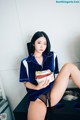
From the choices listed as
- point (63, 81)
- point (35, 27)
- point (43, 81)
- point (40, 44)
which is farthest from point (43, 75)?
point (35, 27)

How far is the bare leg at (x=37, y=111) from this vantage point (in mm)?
1341

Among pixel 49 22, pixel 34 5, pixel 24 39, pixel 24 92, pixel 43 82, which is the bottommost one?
pixel 24 92

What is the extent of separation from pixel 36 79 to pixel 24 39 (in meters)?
0.54

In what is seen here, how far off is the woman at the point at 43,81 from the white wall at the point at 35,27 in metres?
0.25

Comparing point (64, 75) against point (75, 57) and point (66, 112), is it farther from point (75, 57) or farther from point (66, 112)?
point (75, 57)

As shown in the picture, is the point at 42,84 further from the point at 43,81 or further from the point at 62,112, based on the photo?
the point at 62,112

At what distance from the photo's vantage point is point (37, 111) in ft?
4.42

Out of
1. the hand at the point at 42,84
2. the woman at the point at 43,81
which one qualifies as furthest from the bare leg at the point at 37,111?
the hand at the point at 42,84

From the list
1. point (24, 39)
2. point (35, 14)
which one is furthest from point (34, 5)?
point (24, 39)

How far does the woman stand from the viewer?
4.58ft

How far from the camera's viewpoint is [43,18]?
5.76 ft

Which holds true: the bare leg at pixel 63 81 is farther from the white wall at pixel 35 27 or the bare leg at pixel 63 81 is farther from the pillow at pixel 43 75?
the white wall at pixel 35 27

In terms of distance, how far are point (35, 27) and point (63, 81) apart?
0.68 m

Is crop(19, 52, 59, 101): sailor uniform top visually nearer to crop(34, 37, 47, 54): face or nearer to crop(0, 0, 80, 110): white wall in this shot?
crop(34, 37, 47, 54): face
